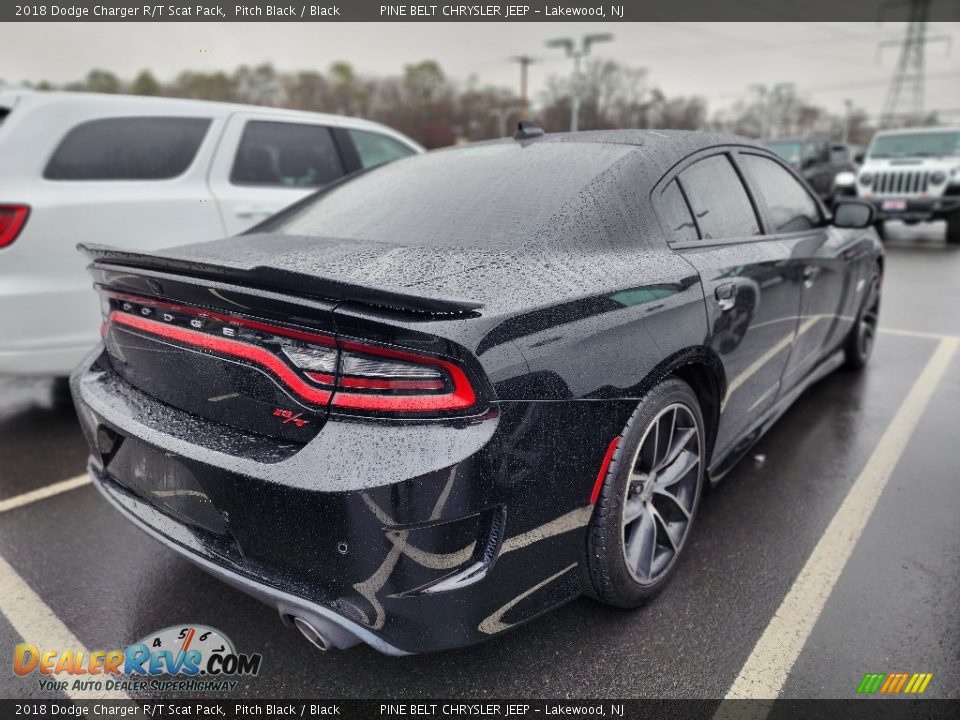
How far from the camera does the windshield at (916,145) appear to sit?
12688 mm

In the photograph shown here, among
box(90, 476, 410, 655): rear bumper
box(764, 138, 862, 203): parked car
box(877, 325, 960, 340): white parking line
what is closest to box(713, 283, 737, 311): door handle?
box(90, 476, 410, 655): rear bumper

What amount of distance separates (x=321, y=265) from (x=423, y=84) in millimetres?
75043

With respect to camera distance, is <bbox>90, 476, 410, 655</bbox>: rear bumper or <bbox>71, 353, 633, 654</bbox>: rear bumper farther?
<bbox>90, 476, 410, 655</bbox>: rear bumper

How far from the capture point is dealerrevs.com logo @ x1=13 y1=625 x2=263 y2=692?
6.45 ft

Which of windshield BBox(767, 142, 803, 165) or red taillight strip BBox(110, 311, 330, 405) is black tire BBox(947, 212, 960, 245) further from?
red taillight strip BBox(110, 311, 330, 405)

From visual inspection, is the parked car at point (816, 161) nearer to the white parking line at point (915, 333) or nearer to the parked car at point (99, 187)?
the white parking line at point (915, 333)

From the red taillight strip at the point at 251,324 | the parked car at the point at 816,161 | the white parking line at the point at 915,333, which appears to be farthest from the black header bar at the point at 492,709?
the parked car at the point at 816,161

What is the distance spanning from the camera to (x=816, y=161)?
647 inches

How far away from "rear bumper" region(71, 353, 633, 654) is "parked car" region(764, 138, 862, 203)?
16.0 meters

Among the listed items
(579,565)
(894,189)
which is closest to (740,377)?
(579,565)

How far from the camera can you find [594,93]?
51.7 m

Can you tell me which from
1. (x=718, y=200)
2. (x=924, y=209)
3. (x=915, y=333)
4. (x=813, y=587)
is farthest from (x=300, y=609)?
(x=924, y=209)

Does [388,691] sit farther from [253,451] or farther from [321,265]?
[321,265]

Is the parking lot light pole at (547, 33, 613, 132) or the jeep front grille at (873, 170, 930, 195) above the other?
the parking lot light pole at (547, 33, 613, 132)
